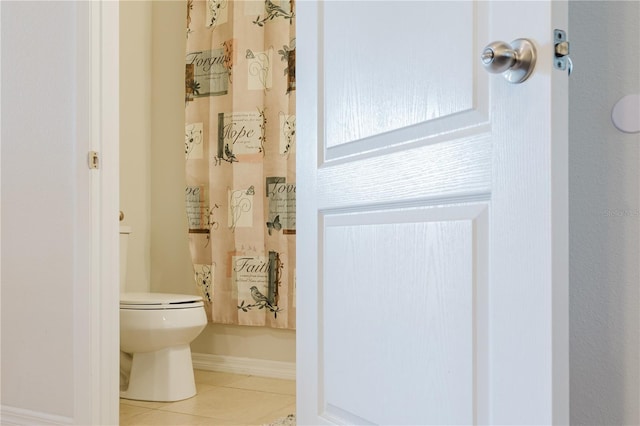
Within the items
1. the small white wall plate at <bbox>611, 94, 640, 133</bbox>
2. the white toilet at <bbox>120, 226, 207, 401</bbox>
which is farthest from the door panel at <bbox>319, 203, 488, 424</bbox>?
the white toilet at <bbox>120, 226, 207, 401</bbox>

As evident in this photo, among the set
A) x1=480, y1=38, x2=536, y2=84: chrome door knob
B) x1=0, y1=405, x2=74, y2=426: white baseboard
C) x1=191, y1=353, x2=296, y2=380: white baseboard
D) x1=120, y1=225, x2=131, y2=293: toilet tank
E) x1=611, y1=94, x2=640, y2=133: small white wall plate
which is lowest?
x1=191, y1=353, x2=296, y2=380: white baseboard

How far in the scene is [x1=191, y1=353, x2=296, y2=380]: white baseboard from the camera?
10.2 feet

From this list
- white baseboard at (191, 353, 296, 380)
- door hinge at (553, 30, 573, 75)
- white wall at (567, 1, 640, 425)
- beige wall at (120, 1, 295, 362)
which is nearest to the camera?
door hinge at (553, 30, 573, 75)

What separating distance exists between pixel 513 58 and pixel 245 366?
2.61 metres

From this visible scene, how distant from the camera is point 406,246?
116 cm

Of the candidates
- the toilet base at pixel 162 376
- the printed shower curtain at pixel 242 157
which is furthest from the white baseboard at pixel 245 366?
the toilet base at pixel 162 376

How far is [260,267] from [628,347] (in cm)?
221

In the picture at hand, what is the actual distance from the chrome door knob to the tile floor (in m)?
1.84

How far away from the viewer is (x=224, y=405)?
8.64ft

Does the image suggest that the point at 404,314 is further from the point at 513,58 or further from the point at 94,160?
the point at 94,160

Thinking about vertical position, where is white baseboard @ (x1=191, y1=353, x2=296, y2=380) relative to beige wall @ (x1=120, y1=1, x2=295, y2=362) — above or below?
below

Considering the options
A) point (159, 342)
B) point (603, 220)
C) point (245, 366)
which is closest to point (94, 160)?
point (159, 342)

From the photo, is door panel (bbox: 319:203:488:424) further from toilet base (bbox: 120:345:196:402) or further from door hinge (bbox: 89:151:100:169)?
toilet base (bbox: 120:345:196:402)

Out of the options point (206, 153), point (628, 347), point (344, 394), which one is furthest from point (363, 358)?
point (206, 153)
